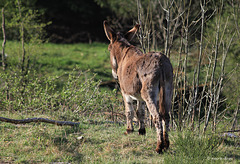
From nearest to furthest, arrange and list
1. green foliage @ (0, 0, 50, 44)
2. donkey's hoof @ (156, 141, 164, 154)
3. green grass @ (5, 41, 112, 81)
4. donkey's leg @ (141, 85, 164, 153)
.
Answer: donkey's leg @ (141, 85, 164, 153) → donkey's hoof @ (156, 141, 164, 154) → green foliage @ (0, 0, 50, 44) → green grass @ (5, 41, 112, 81)

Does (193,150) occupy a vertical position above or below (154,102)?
below

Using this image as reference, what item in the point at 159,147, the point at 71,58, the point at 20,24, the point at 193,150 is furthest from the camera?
the point at 71,58

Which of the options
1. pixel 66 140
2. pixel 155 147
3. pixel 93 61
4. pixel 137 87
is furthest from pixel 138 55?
pixel 93 61

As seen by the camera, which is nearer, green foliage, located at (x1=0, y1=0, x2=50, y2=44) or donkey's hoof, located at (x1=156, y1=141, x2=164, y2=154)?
donkey's hoof, located at (x1=156, y1=141, x2=164, y2=154)

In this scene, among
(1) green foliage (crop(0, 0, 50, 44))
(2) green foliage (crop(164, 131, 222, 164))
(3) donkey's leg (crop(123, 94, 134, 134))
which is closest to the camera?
(2) green foliage (crop(164, 131, 222, 164))

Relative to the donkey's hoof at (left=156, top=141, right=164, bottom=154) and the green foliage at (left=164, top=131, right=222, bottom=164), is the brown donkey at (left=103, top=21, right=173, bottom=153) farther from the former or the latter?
the green foliage at (left=164, top=131, right=222, bottom=164)

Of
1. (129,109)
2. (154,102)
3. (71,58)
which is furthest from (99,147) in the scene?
(71,58)

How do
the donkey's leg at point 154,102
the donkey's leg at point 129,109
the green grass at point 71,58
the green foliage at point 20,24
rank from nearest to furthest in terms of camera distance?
the donkey's leg at point 154,102 < the donkey's leg at point 129,109 < the green foliage at point 20,24 < the green grass at point 71,58

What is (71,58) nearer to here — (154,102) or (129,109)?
(129,109)

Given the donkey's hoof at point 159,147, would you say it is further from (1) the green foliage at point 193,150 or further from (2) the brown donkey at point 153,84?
(1) the green foliage at point 193,150

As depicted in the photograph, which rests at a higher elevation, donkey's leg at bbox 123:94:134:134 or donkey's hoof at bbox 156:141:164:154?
donkey's leg at bbox 123:94:134:134

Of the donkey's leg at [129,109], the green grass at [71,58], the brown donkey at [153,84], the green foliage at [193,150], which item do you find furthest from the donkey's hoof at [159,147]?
the green grass at [71,58]

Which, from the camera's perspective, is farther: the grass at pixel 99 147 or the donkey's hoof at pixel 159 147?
the donkey's hoof at pixel 159 147

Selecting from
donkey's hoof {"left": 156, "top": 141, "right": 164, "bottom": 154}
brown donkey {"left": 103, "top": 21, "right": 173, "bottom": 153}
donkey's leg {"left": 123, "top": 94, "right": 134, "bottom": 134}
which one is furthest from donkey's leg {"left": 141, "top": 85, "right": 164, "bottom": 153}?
donkey's leg {"left": 123, "top": 94, "right": 134, "bottom": 134}
